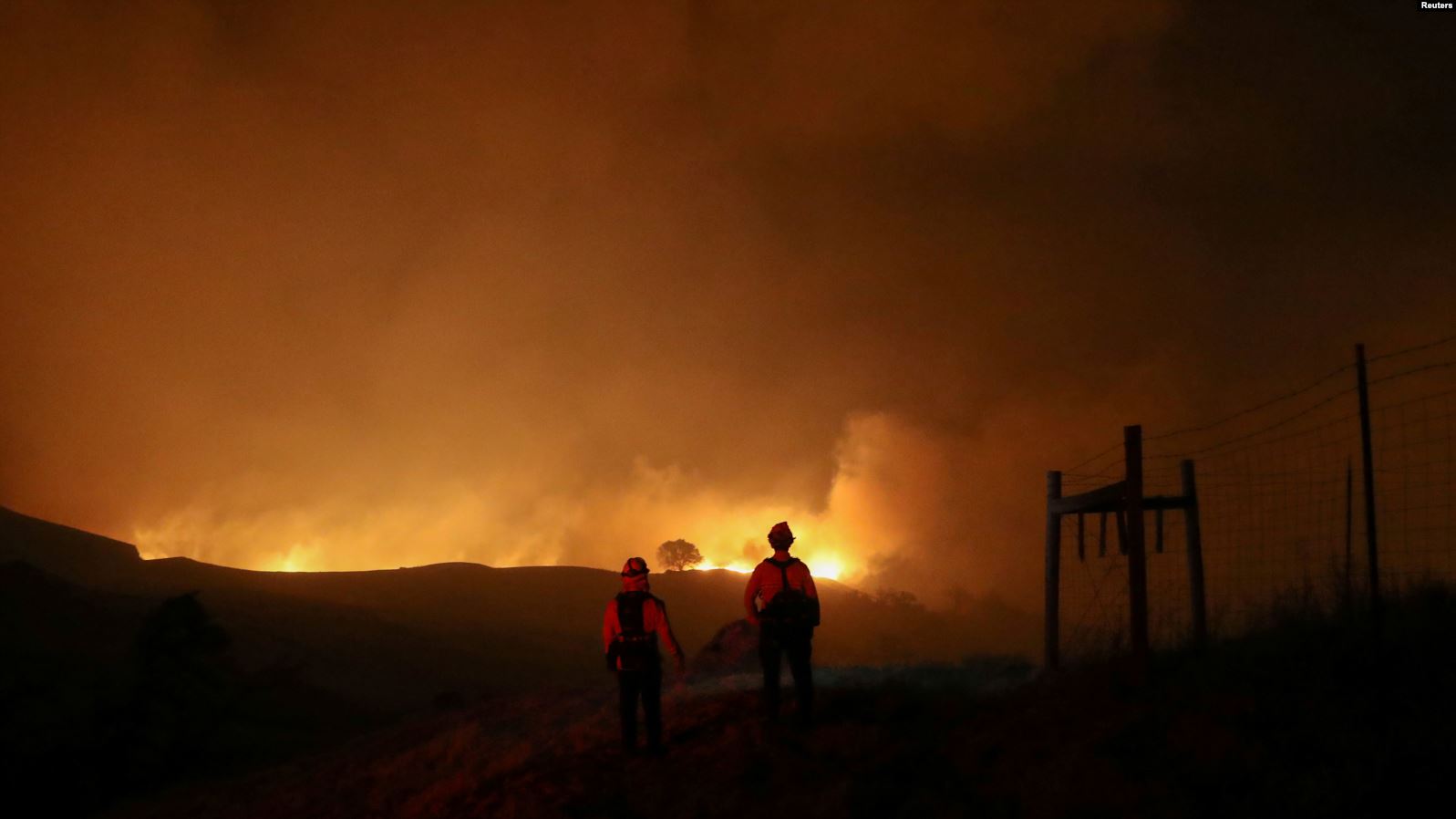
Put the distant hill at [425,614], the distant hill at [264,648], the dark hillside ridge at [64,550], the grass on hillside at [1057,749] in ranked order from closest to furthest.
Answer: the grass on hillside at [1057,749], the distant hill at [264,648], the distant hill at [425,614], the dark hillside ridge at [64,550]

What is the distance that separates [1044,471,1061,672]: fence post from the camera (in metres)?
14.5

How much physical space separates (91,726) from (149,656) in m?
2.76

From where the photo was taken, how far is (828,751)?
1216 centimetres

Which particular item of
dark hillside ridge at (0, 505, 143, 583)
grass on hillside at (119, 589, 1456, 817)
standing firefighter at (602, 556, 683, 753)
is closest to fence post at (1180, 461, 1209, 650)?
grass on hillside at (119, 589, 1456, 817)

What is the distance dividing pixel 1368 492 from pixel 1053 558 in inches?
219

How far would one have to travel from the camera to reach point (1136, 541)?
37.5ft

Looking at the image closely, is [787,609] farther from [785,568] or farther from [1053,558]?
[1053,558]

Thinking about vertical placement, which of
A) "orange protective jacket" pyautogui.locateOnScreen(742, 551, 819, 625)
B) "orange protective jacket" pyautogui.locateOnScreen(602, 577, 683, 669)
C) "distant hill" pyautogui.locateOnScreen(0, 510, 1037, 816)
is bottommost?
"distant hill" pyautogui.locateOnScreen(0, 510, 1037, 816)

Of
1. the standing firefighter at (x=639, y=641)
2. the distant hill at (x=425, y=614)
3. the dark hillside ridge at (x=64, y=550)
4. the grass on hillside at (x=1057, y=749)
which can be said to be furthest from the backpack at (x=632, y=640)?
the dark hillside ridge at (x=64, y=550)

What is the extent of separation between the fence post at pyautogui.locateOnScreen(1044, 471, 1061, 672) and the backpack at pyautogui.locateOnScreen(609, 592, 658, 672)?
5.80 meters

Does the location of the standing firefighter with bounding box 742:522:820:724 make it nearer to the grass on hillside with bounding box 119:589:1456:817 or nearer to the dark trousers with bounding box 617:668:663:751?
the grass on hillside with bounding box 119:589:1456:817

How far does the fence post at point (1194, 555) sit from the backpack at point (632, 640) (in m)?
6.79

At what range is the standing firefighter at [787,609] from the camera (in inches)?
502

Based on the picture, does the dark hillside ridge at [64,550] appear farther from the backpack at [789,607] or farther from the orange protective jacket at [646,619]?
the backpack at [789,607]
